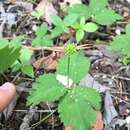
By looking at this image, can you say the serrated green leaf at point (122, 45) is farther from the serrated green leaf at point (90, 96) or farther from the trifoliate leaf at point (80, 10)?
the serrated green leaf at point (90, 96)

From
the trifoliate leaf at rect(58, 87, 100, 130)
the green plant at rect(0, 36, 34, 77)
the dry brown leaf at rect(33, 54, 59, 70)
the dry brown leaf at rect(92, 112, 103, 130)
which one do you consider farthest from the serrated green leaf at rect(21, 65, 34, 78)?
the dry brown leaf at rect(92, 112, 103, 130)

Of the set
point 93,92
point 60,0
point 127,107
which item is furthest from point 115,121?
point 60,0

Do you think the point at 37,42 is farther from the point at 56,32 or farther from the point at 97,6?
the point at 97,6

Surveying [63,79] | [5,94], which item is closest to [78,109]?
[63,79]

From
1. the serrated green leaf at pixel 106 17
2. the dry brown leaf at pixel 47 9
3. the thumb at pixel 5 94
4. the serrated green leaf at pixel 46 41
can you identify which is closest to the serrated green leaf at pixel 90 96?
the thumb at pixel 5 94

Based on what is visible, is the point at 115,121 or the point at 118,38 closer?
the point at 115,121

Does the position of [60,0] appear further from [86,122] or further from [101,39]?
[86,122]

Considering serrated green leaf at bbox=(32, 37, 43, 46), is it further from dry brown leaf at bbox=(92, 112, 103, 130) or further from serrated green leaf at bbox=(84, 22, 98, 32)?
dry brown leaf at bbox=(92, 112, 103, 130)
